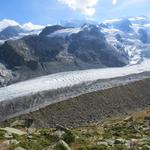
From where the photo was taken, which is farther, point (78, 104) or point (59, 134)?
point (78, 104)

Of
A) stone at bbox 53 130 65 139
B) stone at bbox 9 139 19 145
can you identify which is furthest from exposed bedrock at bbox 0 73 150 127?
stone at bbox 9 139 19 145

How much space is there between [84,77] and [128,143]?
151854 millimetres

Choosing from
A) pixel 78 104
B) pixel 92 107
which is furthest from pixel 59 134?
pixel 78 104

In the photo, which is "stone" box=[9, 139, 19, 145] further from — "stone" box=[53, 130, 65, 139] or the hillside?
the hillside

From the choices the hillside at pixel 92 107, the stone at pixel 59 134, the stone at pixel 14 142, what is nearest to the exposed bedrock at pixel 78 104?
the hillside at pixel 92 107

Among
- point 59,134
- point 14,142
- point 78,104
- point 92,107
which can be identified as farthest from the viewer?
point 78,104

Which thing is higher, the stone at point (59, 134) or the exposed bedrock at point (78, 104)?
the stone at point (59, 134)

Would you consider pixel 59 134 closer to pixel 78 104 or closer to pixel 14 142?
pixel 14 142

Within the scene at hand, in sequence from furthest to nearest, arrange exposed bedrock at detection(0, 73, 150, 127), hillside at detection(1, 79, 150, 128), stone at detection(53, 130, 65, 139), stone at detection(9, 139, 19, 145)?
exposed bedrock at detection(0, 73, 150, 127)
hillside at detection(1, 79, 150, 128)
stone at detection(53, 130, 65, 139)
stone at detection(9, 139, 19, 145)

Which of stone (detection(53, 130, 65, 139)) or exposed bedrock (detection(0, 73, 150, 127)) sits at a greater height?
stone (detection(53, 130, 65, 139))

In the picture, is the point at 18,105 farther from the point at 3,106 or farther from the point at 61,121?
the point at 61,121

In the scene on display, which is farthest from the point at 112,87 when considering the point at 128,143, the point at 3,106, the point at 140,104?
the point at 128,143

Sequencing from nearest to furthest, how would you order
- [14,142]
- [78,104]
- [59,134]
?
[14,142] < [59,134] < [78,104]

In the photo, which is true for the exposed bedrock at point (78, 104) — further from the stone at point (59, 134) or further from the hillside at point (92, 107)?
the stone at point (59, 134)
